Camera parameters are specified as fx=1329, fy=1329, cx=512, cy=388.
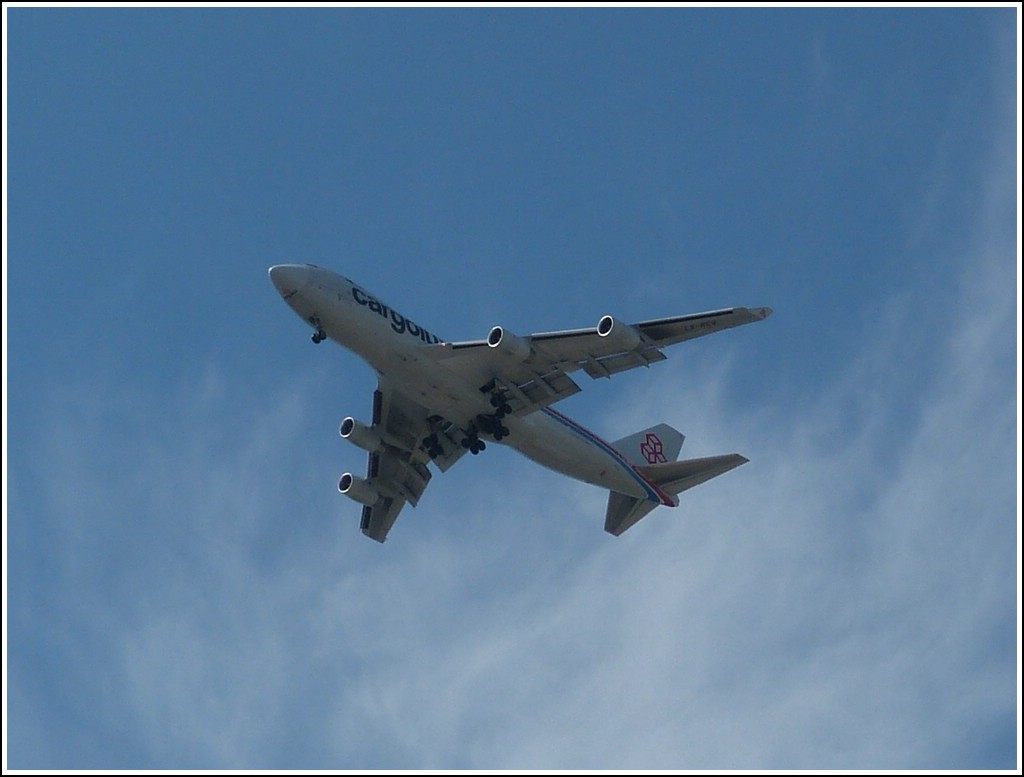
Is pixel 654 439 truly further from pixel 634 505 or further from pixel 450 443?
pixel 450 443

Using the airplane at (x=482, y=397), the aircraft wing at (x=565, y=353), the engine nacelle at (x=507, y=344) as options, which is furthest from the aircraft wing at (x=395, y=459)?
the engine nacelle at (x=507, y=344)

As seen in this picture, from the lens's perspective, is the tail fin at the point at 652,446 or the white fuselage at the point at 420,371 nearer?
the white fuselage at the point at 420,371

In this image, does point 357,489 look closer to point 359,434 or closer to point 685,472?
point 359,434

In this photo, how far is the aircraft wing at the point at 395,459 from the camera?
171ft

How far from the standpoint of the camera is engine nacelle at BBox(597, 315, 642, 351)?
4362 centimetres

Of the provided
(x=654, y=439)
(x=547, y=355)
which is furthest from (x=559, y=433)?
(x=654, y=439)

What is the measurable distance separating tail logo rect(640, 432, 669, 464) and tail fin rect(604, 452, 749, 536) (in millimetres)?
1608

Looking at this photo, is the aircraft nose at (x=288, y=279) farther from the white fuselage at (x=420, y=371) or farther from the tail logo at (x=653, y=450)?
the tail logo at (x=653, y=450)

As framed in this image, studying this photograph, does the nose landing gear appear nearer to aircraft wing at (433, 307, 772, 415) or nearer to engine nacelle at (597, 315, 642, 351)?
aircraft wing at (433, 307, 772, 415)

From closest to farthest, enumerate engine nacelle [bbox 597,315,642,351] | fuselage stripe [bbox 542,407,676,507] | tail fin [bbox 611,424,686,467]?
engine nacelle [bbox 597,315,642,351] < fuselage stripe [bbox 542,407,676,507] < tail fin [bbox 611,424,686,467]

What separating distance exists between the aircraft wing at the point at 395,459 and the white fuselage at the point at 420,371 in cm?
282

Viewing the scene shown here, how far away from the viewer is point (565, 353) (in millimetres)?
45812

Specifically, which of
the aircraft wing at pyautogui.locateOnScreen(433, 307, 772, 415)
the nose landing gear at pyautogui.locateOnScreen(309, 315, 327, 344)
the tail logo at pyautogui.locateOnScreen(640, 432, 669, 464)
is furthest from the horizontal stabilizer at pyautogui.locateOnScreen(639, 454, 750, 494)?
the nose landing gear at pyautogui.locateOnScreen(309, 315, 327, 344)

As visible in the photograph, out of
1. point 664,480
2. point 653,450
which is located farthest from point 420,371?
point 653,450
